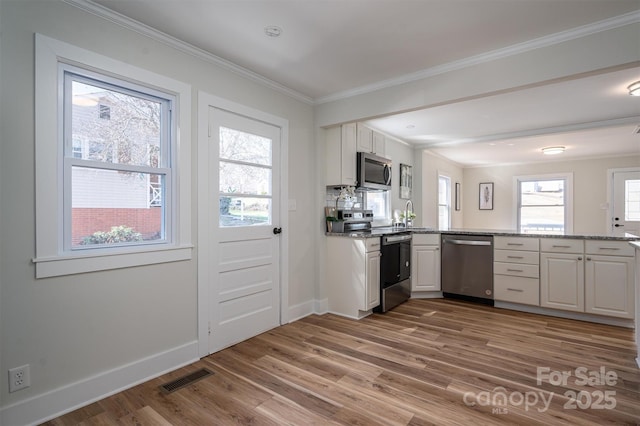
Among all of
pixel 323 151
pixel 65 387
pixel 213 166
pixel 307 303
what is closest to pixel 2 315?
pixel 65 387

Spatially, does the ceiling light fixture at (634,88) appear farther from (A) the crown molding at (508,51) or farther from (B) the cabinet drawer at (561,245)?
(B) the cabinet drawer at (561,245)

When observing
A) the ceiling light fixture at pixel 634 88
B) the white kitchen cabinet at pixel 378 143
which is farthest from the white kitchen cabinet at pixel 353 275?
the ceiling light fixture at pixel 634 88

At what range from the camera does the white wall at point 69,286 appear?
1.74 m

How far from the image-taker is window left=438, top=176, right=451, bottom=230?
7068 millimetres

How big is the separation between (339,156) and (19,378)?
3.20 meters

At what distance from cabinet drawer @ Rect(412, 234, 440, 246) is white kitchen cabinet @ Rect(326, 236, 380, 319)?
0.95 metres

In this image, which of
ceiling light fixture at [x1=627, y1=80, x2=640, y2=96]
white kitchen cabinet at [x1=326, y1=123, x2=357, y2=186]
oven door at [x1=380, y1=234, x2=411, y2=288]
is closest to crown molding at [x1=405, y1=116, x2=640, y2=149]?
ceiling light fixture at [x1=627, y1=80, x2=640, y2=96]

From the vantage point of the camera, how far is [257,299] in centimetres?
317

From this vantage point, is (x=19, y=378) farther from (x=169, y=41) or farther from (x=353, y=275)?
(x=353, y=275)

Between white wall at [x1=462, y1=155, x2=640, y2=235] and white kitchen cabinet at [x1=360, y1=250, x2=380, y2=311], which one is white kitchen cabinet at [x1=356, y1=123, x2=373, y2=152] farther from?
white wall at [x1=462, y1=155, x2=640, y2=235]

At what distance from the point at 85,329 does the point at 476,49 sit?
344 centimetres

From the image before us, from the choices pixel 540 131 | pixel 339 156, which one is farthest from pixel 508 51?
pixel 540 131

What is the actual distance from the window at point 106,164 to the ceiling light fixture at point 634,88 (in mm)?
4210

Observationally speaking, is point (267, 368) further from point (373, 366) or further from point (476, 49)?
point (476, 49)
